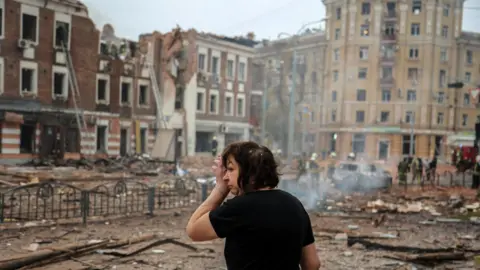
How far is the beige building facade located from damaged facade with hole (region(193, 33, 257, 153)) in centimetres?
1072

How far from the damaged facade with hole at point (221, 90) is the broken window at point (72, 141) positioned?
12054 mm

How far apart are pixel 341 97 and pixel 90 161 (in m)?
33.4

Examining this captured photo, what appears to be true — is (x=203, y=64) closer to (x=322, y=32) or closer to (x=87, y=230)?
(x=322, y=32)

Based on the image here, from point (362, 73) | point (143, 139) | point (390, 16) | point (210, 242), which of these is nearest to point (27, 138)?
point (143, 139)

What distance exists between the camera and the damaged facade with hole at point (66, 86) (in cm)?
2798

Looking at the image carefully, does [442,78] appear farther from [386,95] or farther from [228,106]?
[228,106]

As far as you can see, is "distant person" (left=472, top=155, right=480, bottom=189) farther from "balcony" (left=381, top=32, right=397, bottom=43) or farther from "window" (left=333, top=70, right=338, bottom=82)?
"balcony" (left=381, top=32, right=397, bottom=43)

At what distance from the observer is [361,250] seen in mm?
9289

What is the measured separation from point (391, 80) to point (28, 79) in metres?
39.0

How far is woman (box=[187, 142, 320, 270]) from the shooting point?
242 cm

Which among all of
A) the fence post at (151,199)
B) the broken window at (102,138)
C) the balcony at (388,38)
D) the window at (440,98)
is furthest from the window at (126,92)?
the window at (440,98)


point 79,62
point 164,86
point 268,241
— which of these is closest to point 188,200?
point 268,241

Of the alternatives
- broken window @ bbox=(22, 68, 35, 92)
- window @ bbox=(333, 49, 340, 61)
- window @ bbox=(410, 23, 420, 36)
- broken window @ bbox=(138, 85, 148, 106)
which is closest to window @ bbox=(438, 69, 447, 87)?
window @ bbox=(410, 23, 420, 36)

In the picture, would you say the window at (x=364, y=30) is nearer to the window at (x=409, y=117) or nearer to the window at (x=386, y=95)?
the window at (x=386, y=95)
